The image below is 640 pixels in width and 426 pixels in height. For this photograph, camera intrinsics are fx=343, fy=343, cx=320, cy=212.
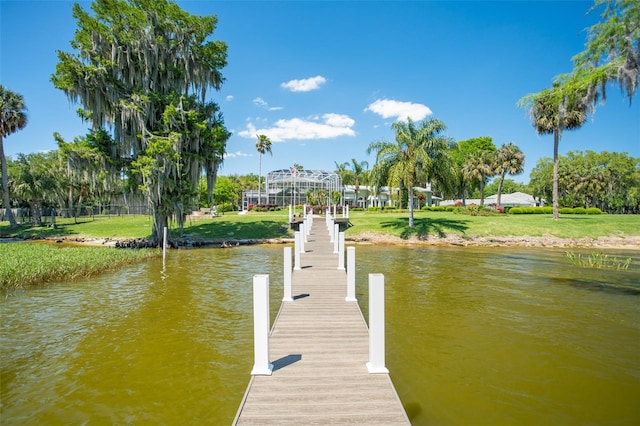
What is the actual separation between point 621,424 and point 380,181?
76.1 ft

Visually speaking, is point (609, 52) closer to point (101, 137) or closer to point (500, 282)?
point (500, 282)

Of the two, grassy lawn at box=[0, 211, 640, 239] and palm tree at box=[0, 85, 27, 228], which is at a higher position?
palm tree at box=[0, 85, 27, 228]

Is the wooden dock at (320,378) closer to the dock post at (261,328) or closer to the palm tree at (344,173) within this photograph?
the dock post at (261,328)

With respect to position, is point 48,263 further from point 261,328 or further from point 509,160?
point 509,160

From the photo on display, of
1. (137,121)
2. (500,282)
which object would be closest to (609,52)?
(500,282)

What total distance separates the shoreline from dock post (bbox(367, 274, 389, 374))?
67.9 feet

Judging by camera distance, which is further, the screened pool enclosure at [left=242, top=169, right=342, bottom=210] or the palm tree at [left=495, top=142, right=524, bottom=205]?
the screened pool enclosure at [left=242, top=169, right=342, bottom=210]

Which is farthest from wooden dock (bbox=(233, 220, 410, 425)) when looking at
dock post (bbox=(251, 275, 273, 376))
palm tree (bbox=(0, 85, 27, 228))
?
palm tree (bbox=(0, 85, 27, 228))

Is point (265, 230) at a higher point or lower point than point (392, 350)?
higher

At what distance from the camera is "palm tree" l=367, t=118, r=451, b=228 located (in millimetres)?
25000

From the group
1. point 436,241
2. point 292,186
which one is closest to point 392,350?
point 436,241

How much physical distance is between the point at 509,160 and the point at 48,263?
49014 millimetres

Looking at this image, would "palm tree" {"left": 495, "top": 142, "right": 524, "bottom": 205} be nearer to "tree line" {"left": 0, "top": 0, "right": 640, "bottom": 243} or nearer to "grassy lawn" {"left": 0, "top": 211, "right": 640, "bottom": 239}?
"grassy lawn" {"left": 0, "top": 211, "right": 640, "bottom": 239}

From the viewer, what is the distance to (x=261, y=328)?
4.89 m
